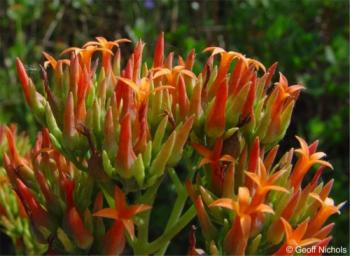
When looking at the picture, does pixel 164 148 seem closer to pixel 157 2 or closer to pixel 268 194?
pixel 268 194

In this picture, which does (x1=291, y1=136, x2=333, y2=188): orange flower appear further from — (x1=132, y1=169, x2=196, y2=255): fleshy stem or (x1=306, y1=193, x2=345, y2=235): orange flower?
(x1=132, y1=169, x2=196, y2=255): fleshy stem

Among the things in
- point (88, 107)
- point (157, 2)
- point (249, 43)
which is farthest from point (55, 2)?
point (88, 107)

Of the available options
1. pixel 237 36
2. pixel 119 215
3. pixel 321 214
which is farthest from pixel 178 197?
pixel 237 36

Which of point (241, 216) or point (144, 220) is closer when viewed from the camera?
point (241, 216)

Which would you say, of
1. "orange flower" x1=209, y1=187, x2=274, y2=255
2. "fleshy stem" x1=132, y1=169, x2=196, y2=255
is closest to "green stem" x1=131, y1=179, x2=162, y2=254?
"fleshy stem" x1=132, y1=169, x2=196, y2=255

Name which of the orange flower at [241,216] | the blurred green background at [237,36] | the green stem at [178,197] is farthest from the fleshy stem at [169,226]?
the blurred green background at [237,36]

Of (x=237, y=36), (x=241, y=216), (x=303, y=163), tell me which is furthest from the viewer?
(x=237, y=36)

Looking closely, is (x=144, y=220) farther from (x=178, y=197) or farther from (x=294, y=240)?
(x=294, y=240)

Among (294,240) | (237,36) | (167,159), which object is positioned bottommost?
(237,36)
